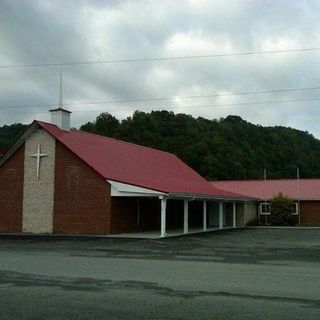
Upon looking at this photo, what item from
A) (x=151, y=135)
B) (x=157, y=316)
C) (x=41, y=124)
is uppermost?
(x=151, y=135)

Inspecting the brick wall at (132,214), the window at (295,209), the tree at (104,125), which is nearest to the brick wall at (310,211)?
the window at (295,209)

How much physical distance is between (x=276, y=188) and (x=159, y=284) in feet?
137

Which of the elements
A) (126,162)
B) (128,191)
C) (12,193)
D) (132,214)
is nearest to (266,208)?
(126,162)

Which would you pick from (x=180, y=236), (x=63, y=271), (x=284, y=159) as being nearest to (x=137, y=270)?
(x=63, y=271)

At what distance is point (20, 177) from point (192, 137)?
145ft

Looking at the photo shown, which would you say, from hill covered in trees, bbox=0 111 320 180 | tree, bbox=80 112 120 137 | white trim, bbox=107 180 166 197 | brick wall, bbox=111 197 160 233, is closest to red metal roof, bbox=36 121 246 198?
white trim, bbox=107 180 166 197

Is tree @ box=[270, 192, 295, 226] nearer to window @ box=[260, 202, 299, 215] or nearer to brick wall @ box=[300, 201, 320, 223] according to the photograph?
window @ box=[260, 202, 299, 215]

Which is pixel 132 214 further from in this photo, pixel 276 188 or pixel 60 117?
pixel 276 188

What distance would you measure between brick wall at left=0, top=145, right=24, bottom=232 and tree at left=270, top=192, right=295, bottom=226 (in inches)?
914

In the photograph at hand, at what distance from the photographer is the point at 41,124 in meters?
31.5

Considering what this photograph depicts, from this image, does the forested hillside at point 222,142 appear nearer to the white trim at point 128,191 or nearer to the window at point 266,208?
the window at point 266,208

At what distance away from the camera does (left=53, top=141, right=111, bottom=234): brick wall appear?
96.2ft

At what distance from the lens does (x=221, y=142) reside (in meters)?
76.1

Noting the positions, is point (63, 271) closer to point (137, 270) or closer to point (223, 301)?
point (137, 270)
